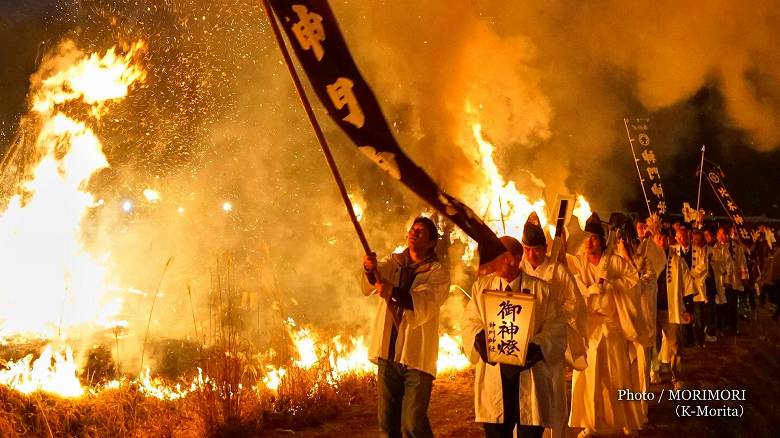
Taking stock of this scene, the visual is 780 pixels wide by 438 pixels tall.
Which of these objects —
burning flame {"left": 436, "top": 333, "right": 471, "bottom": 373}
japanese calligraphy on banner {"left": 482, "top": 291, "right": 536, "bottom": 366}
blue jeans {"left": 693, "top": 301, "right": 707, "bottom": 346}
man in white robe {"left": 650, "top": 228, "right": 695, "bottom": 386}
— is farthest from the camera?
blue jeans {"left": 693, "top": 301, "right": 707, "bottom": 346}

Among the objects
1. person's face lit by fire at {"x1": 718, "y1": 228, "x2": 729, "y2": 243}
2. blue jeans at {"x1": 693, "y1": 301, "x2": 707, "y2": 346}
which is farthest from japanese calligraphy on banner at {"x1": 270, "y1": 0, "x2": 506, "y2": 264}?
person's face lit by fire at {"x1": 718, "y1": 228, "x2": 729, "y2": 243}

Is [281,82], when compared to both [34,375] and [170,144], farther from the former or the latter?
[34,375]

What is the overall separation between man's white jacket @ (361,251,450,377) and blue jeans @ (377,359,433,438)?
73 mm

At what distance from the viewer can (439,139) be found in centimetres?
1084

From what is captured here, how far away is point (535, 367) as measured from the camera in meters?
3.49

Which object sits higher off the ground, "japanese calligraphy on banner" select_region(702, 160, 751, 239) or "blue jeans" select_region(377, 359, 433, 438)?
"japanese calligraphy on banner" select_region(702, 160, 751, 239)

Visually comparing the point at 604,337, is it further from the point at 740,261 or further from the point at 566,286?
the point at 740,261

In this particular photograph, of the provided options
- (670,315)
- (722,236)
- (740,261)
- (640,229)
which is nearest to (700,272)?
(722,236)

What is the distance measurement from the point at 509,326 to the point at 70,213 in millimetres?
9016

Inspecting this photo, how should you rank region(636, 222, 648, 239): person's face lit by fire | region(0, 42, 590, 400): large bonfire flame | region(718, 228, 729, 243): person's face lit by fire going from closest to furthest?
region(636, 222, 648, 239): person's face lit by fire < region(0, 42, 590, 400): large bonfire flame < region(718, 228, 729, 243): person's face lit by fire

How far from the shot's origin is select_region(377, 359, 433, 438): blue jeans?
147 inches

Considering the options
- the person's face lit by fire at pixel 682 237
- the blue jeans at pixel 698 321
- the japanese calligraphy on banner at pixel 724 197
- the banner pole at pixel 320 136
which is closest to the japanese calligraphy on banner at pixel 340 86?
the banner pole at pixel 320 136

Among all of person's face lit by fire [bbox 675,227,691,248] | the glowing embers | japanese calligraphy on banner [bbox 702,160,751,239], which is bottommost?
the glowing embers

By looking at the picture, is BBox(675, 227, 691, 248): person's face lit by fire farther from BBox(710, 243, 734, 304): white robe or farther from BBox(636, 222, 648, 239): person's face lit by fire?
BBox(636, 222, 648, 239): person's face lit by fire
